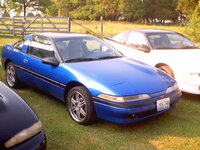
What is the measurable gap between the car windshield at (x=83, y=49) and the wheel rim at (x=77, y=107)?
0.70m

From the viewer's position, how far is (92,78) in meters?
3.38

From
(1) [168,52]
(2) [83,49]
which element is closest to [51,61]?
(2) [83,49]

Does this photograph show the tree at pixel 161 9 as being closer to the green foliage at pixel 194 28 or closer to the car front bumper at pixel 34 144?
the green foliage at pixel 194 28

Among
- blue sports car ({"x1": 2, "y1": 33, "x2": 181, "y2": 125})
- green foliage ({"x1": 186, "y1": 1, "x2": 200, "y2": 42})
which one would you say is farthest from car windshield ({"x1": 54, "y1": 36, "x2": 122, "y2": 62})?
green foliage ({"x1": 186, "y1": 1, "x2": 200, "y2": 42})

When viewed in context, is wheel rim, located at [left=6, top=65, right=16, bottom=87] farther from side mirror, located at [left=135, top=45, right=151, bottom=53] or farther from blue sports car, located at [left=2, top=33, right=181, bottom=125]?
side mirror, located at [left=135, top=45, right=151, bottom=53]

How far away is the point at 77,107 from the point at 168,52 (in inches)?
110

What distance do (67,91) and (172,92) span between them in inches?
65.4

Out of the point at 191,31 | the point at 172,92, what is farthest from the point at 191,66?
the point at 191,31

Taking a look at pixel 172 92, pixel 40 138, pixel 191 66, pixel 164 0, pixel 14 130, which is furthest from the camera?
pixel 164 0

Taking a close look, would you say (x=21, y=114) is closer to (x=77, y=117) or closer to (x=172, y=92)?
(x=77, y=117)

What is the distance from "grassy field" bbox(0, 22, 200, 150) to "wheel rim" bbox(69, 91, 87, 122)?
0.39 ft

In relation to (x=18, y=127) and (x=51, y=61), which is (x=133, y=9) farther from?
(x=18, y=127)

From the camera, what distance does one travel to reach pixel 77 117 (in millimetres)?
3643

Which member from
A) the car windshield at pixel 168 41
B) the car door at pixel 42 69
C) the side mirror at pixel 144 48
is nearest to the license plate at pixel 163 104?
the car door at pixel 42 69
